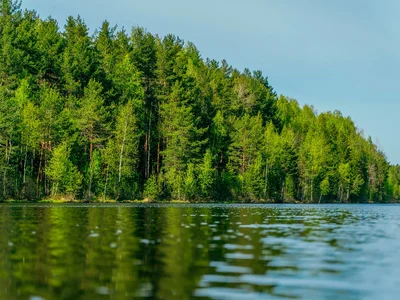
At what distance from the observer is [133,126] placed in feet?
346

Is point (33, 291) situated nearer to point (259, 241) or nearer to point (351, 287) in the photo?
point (351, 287)

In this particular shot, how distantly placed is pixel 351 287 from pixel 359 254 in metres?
7.04

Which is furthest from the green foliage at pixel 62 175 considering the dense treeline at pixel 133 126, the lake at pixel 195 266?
the lake at pixel 195 266

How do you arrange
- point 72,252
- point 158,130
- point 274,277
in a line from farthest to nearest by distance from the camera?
point 158,130, point 72,252, point 274,277

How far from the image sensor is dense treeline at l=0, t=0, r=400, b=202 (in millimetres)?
92938

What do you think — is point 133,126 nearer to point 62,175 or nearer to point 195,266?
point 62,175

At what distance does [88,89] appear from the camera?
105875 mm

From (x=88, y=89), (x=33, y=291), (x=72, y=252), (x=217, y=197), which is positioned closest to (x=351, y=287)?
(x=33, y=291)

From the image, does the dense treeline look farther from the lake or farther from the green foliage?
the lake

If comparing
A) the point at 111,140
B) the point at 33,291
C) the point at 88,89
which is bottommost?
the point at 33,291

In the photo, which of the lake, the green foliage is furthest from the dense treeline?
the lake

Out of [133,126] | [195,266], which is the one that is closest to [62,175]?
[133,126]

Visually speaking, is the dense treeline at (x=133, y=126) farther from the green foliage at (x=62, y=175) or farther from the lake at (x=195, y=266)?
the lake at (x=195, y=266)

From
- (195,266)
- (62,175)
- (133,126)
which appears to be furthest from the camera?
(133,126)
